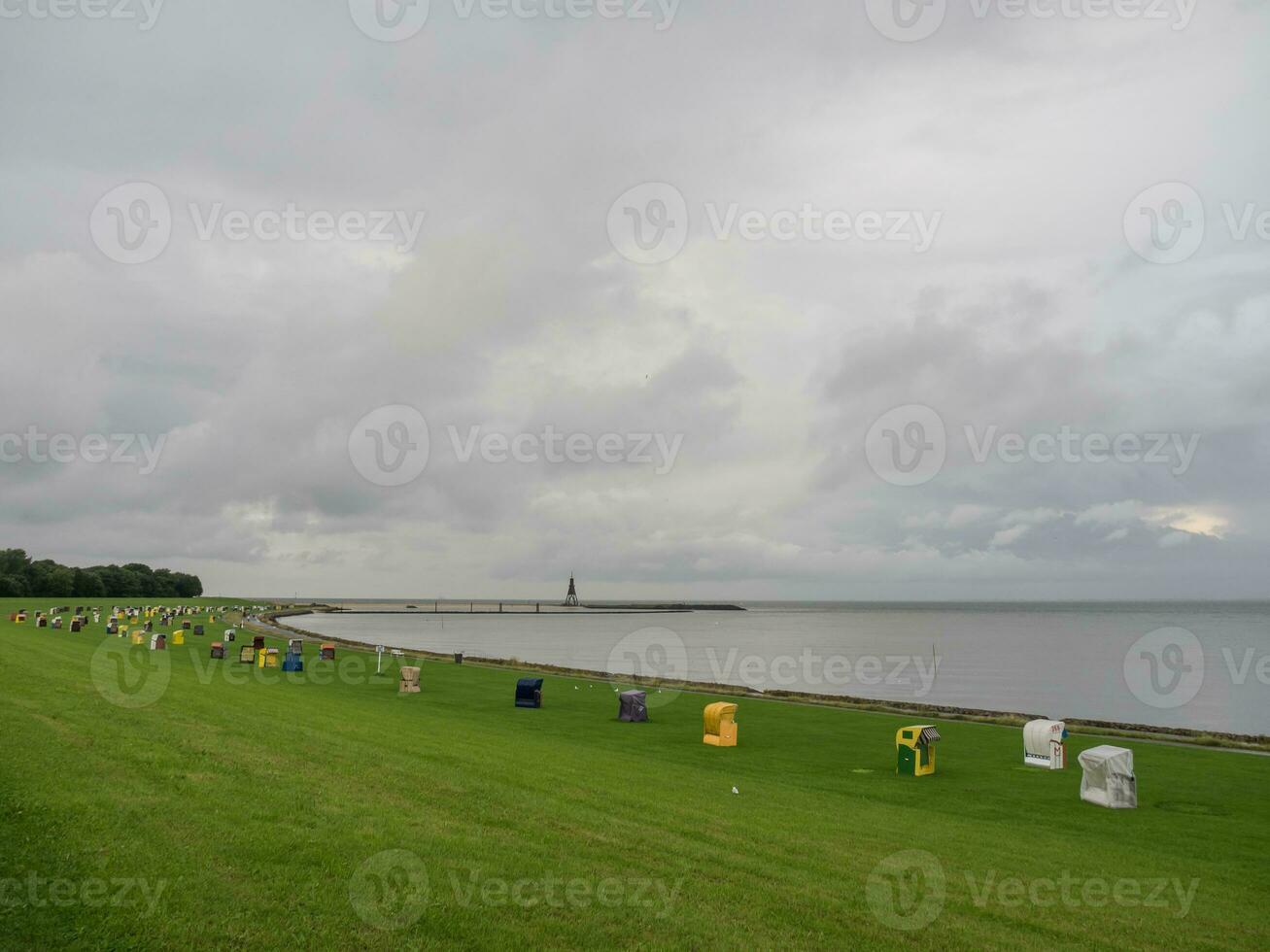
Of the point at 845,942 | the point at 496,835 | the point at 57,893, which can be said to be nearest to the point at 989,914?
the point at 845,942

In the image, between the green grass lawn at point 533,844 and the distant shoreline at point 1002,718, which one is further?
the distant shoreline at point 1002,718

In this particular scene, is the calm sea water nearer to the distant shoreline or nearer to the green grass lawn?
the distant shoreline

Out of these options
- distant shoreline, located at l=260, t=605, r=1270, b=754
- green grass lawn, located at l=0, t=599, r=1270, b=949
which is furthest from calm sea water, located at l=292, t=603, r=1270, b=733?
green grass lawn, located at l=0, t=599, r=1270, b=949

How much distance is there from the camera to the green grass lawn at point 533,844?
10086mm

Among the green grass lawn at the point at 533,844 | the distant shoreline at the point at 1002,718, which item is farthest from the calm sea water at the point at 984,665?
the green grass lawn at the point at 533,844

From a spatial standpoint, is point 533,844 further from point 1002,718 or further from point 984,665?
point 984,665

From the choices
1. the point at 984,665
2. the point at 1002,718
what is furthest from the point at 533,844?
the point at 984,665

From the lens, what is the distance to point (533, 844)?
13.6m

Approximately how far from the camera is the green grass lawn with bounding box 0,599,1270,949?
10.1 m

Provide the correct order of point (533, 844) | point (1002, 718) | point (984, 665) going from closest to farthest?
point (533, 844)
point (1002, 718)
point (984, 665)

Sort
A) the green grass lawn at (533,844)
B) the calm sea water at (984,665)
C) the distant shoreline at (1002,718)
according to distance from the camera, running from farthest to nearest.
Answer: the calm sea water at (984,665) < the distant shoreline at (1002,718) < the green grass lawn at (533,844)

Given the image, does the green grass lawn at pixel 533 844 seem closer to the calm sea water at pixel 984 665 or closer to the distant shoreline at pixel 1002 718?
the distant shoreline at pixel 1002 718

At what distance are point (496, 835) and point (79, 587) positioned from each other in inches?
8939

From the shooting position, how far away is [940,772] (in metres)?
28.1
